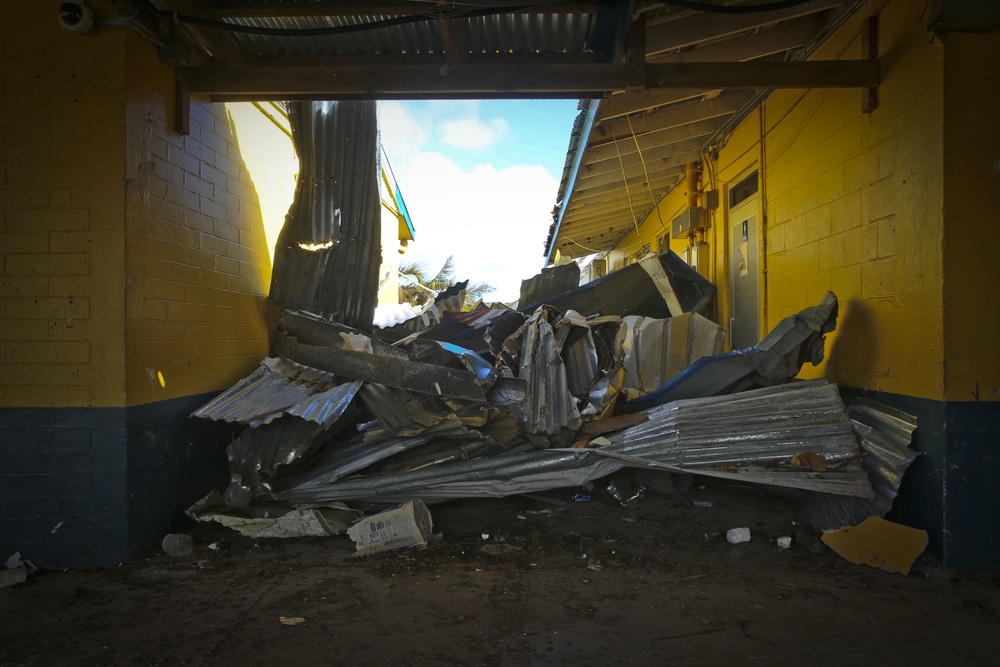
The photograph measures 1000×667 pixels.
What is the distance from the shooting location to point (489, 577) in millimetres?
3590

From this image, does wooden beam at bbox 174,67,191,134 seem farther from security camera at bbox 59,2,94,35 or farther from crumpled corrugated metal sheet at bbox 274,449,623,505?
crumpled corrugated metal sheet at bbox 274,449,623,505

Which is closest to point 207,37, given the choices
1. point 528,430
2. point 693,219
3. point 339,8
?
point 339,8

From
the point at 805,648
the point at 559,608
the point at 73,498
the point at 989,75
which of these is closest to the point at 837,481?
the point at 805,648

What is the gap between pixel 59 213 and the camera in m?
3.80

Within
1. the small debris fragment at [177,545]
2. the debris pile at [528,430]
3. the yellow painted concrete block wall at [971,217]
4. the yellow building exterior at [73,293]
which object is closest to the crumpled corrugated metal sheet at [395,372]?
the debris pile at [528,430]

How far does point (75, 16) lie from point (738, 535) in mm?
5447

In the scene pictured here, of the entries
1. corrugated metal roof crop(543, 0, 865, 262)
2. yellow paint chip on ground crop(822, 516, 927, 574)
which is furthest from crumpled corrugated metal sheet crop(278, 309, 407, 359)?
yellow paint chip on ground crop(822, 516, 927, 574)

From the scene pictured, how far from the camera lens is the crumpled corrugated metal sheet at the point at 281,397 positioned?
4215 mm

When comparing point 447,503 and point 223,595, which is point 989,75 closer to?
point 447,503

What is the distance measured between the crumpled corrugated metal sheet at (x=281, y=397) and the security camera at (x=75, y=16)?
260 centimetres

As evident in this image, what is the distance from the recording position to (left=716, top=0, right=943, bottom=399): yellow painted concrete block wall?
141 inches

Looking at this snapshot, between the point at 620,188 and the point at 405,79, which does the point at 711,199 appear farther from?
the point at 405,79

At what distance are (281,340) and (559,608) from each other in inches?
141

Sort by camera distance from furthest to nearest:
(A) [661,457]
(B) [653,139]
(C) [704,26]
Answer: (B) [653,139] → (C) [704,26] → (A) [661,457]
